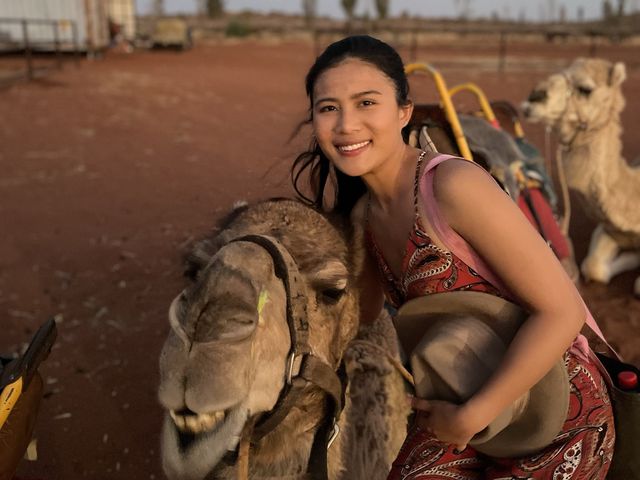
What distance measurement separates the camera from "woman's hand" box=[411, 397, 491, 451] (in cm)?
144

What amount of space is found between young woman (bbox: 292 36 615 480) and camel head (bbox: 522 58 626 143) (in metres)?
3.99

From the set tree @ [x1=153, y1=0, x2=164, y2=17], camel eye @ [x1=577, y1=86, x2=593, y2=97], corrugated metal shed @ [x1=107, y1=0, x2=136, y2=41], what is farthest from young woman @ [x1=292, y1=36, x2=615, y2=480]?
tree @ [x1=153, y1=0, x2=164, y2=17]

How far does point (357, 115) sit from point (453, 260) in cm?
44

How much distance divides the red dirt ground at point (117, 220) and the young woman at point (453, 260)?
0.65 m

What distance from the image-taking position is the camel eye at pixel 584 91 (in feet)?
17.5

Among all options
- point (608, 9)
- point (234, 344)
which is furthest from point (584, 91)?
point (608, 9)

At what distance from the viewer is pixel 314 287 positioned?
66.8 inches

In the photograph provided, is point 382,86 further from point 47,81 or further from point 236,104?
point 47,81

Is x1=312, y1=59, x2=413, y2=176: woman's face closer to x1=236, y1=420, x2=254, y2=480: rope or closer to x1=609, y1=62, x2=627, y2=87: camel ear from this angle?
x1=236, y1=420, x2=254, y2=480: rope

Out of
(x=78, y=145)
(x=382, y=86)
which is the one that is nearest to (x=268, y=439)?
(x=382, y=86)

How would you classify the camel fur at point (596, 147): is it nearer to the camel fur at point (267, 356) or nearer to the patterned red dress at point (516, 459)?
the camel fur at point (267, 356)

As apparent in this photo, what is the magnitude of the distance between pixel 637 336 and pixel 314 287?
3.54m

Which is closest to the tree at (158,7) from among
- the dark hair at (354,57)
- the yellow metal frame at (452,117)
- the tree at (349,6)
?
the tree at (349,6)

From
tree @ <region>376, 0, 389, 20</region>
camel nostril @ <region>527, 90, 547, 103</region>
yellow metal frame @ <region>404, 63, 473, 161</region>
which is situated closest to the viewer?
yellow metal frame @ <region>404, 63, 473, 161</region>
